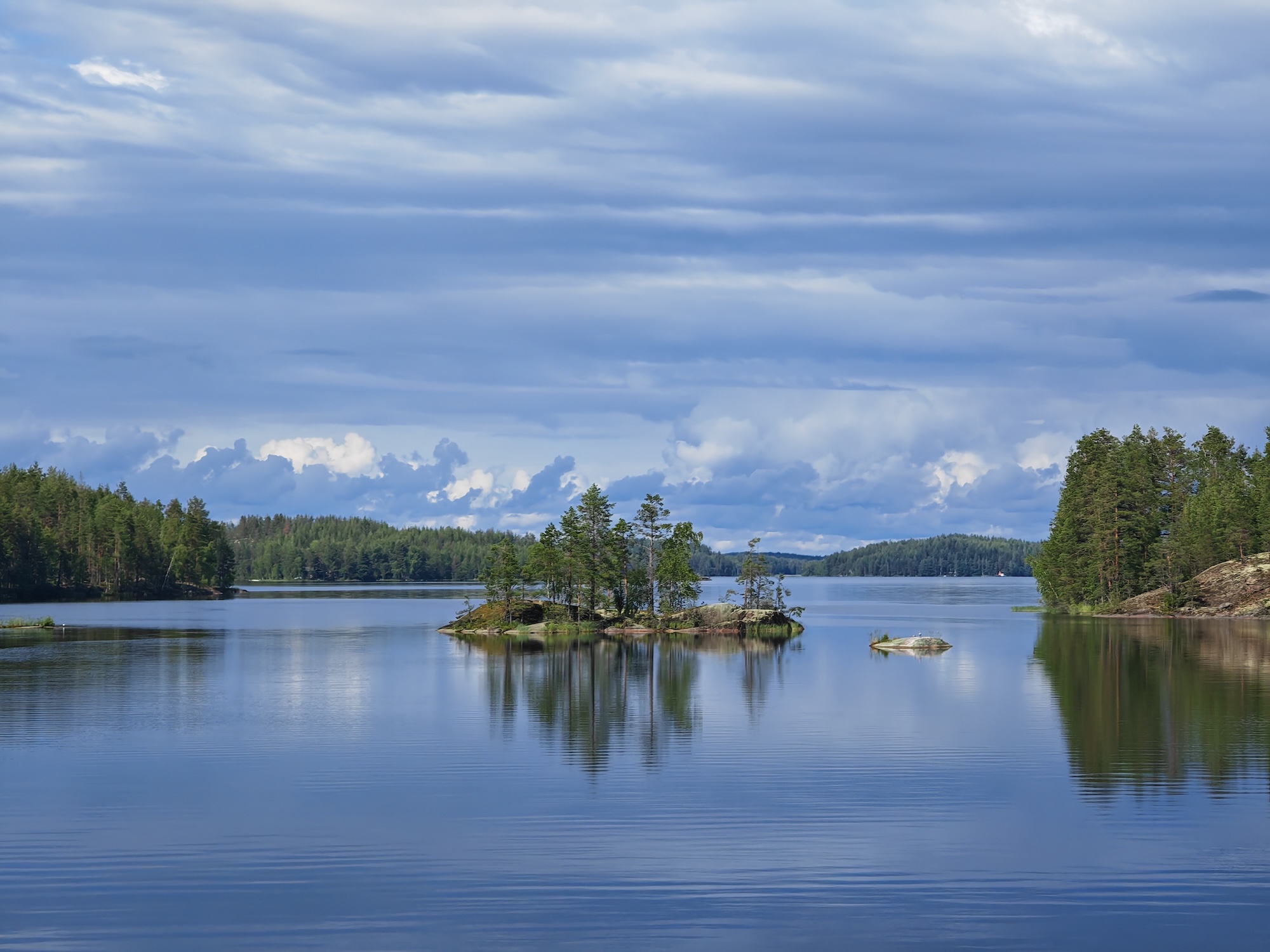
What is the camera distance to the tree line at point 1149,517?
131500mm

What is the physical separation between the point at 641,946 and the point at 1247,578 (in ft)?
404

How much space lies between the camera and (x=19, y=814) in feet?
98.5

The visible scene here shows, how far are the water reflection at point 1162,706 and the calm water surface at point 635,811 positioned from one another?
286 millimetres

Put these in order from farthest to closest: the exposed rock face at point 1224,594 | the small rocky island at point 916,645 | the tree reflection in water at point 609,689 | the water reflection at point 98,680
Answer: the exposed rock face at point 1224,594 → the small rocky island at point 916,645 → the water reflection at point 98,680 → the tree reflection in water at point 609,689

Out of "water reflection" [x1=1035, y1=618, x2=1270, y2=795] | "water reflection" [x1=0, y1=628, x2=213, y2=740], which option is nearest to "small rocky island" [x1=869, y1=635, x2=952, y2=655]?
"water reflection" [x1=1035, y1=618, x2=1270, y2=795]

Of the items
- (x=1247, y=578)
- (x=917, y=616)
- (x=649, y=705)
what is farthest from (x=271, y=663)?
(x=1247, y=578)

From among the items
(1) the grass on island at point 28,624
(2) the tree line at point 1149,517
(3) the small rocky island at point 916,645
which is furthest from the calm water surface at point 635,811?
(2) the tree line at point 1149,517

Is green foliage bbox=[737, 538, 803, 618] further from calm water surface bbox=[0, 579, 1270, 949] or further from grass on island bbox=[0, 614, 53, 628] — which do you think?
grass on island bbox=[0, 614, 53, 628]

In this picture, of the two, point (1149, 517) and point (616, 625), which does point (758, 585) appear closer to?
point (616, 625)

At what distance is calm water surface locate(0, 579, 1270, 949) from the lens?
21.5 m

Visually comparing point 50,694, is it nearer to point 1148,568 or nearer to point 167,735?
point 167,735

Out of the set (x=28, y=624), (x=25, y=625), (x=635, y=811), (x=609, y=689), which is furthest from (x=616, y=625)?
(x=635, y=811)

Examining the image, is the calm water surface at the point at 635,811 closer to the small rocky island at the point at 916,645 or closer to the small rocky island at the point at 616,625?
the small rocky island at the point at 916,645

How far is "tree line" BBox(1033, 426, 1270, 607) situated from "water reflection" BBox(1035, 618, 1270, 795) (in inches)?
1448
